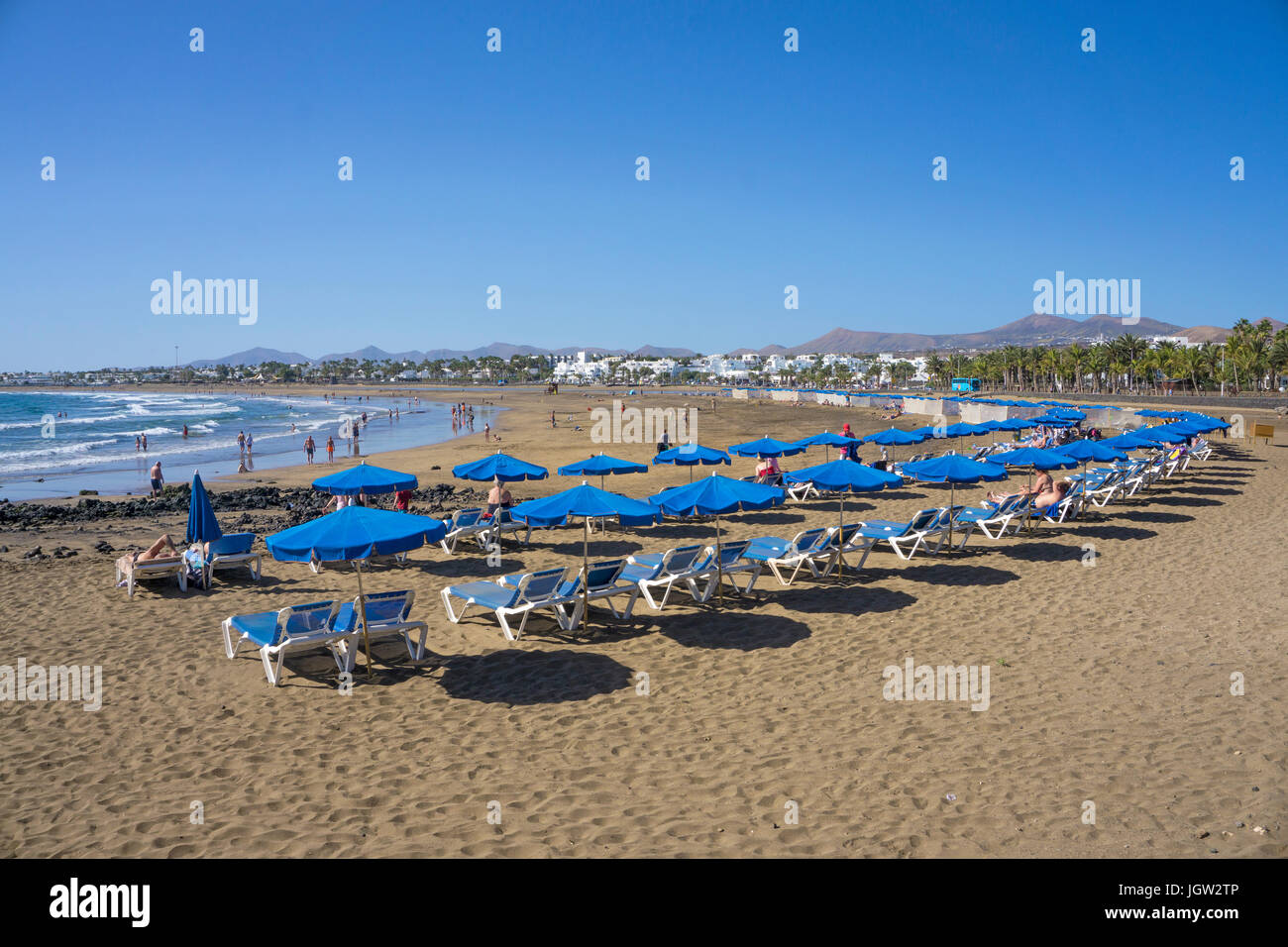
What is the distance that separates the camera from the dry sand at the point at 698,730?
459 centimetres

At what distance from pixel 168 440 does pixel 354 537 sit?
1906 inches

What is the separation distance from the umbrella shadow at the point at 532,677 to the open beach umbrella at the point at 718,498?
2.16m

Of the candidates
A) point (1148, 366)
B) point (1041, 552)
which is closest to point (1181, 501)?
point (1041, 552)

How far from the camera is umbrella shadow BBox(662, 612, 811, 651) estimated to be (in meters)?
8.19

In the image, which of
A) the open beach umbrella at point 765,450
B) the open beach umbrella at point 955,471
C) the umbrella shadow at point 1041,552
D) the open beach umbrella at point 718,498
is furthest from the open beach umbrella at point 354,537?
the open beach umbrella at point 765,450

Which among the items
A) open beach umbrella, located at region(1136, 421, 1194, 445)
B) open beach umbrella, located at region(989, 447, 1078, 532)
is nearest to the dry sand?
open beach umbrella, located at region(989, 447, 1078, 532)

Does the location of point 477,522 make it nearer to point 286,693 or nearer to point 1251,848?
point 286,693

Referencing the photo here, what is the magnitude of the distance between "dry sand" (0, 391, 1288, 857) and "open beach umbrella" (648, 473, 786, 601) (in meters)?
1.26

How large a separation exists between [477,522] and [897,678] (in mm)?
8098

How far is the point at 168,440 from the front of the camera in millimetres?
46844

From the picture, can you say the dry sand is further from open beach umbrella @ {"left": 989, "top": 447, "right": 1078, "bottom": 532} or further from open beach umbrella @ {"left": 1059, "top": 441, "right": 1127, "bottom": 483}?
open beach umbrella @ {"left": 1059, "top": 441, "right": 1127, "bottom": 483}

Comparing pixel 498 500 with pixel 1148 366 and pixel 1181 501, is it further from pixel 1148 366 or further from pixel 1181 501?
pixel 1148 366
